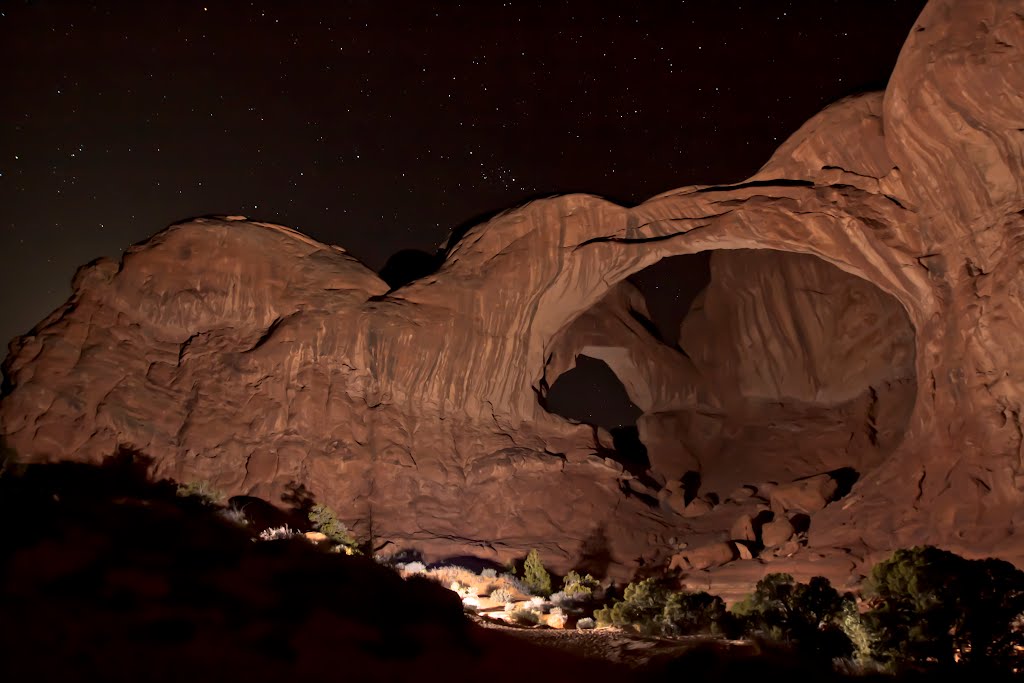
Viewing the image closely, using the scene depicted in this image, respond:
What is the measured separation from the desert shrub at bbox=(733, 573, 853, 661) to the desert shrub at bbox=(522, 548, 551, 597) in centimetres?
698

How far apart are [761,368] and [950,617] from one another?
25.4 metres

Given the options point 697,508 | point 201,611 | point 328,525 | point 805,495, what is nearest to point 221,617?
point 201,611

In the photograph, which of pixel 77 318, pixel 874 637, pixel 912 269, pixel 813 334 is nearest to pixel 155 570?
pixel 874 637

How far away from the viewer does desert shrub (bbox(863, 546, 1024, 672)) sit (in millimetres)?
9078

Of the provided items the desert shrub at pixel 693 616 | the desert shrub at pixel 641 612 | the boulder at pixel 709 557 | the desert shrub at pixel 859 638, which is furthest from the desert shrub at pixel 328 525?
the desert shrub at pixel 859 638

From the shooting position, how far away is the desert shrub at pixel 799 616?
964 centimetres

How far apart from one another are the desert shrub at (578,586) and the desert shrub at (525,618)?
11.4 feet

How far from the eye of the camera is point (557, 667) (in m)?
8.64

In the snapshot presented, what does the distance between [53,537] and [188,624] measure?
2.17 metres

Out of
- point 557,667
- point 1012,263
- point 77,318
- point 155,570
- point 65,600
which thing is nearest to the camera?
point 65,600

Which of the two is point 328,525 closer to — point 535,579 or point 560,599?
point 535,579

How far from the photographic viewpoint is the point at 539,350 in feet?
85.1

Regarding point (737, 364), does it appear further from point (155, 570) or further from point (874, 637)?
point (155, 570)

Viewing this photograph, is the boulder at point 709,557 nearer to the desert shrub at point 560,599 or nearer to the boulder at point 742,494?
the desert shrub at point 560,599
